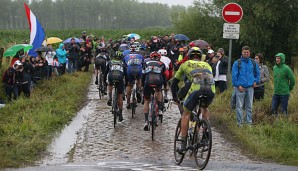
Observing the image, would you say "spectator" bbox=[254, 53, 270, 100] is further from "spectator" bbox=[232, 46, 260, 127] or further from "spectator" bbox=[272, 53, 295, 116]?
Result: "spectator" bbox=[232, 46, 260, 127]

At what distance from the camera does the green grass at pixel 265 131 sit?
32.4 feet

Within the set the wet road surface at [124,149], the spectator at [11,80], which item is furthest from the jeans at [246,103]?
the spectator at [11,80]

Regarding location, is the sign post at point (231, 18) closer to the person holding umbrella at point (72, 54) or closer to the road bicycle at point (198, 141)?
the road bicycle at point (198, 141)

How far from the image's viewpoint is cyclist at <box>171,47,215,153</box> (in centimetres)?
865

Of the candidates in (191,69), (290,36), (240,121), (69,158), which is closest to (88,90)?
(240,121)

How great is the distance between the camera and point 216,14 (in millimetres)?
38188

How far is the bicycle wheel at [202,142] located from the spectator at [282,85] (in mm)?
5025

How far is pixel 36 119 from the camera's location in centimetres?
1334

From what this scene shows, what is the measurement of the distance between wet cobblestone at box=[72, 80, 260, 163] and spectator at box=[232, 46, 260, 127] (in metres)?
0.86

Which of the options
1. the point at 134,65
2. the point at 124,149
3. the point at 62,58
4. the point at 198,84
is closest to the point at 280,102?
the point at 134,65

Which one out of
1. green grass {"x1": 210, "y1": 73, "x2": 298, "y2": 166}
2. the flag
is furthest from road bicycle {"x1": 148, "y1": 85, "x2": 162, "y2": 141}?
the flag

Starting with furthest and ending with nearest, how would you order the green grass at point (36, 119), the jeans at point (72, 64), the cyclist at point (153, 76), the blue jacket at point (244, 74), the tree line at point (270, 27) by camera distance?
the tree line at point (270, 27), the jeans at point (72, 64), the blue jacket at point (244, 74), the cyclist at point (153, 76), the green grass at point (36, 119)

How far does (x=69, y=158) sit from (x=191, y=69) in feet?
9.56

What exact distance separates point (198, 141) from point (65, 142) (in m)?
3.83
